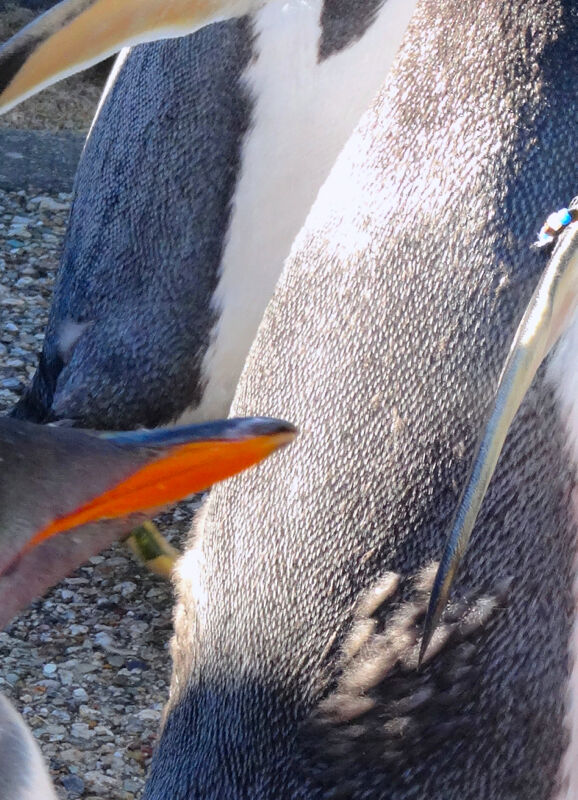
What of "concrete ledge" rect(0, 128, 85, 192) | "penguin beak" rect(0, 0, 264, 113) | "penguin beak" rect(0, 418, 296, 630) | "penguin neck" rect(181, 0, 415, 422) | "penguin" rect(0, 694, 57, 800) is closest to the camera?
"penguin beak" rect(0, 418, 296, 630)

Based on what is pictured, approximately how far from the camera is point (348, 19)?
1.80 metres

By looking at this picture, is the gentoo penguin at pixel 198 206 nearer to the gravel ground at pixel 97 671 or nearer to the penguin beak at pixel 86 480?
the gravel ground at pixel 97 671

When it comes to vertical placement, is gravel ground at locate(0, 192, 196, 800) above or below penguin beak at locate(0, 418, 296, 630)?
below

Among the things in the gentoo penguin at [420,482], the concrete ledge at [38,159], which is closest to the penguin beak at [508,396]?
the gentoo penguin at [420,482]

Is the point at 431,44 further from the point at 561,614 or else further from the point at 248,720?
the point at 248,720

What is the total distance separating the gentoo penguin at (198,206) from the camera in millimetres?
1854

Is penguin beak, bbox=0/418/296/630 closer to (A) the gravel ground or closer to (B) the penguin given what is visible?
(B) the penguin

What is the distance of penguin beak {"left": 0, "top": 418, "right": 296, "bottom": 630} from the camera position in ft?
2.70

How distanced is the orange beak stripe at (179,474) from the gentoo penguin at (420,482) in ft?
1.09

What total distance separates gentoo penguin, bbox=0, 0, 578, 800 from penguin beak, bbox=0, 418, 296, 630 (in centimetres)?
34

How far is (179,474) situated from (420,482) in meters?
0.36

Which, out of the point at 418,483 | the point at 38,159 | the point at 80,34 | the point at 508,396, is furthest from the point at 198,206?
the point at 38,159

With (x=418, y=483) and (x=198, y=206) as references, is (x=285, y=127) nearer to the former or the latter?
(x=198, y=206)

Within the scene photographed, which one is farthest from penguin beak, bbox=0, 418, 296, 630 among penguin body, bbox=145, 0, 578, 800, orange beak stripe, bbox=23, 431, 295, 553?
penguin body, bbox=145, 0, 578, 800
